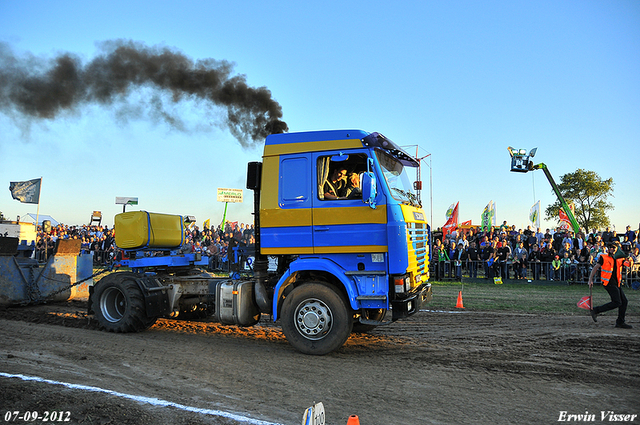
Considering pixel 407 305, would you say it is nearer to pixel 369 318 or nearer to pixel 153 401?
pixel 369 318

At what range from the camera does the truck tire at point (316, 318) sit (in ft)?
20.9

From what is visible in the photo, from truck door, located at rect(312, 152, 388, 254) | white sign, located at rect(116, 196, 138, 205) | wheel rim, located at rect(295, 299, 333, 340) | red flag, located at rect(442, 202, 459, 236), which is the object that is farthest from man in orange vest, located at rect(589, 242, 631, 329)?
white sign, located at rect(116, 196, 138, 205)

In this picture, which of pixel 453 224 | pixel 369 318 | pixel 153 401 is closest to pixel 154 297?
pixel 153 401

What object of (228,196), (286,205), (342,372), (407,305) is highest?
(228,196)

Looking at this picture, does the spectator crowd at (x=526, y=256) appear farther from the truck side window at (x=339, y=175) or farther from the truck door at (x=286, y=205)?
the truck door at (x=286, y=205)

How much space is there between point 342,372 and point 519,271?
1456cm

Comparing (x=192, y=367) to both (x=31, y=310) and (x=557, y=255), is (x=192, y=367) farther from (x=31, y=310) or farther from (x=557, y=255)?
(x=557, y=255)

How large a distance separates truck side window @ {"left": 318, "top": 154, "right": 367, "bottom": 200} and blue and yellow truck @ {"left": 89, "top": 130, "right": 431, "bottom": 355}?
0.02m

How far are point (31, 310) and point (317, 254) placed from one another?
7948mm

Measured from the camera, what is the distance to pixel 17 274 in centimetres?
1020

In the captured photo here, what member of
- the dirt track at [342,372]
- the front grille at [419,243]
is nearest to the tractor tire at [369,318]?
the dirt track at [342,372]

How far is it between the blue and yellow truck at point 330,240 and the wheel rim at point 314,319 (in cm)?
2

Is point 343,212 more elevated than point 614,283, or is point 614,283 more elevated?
point 343,212

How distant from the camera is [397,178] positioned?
7020mm
